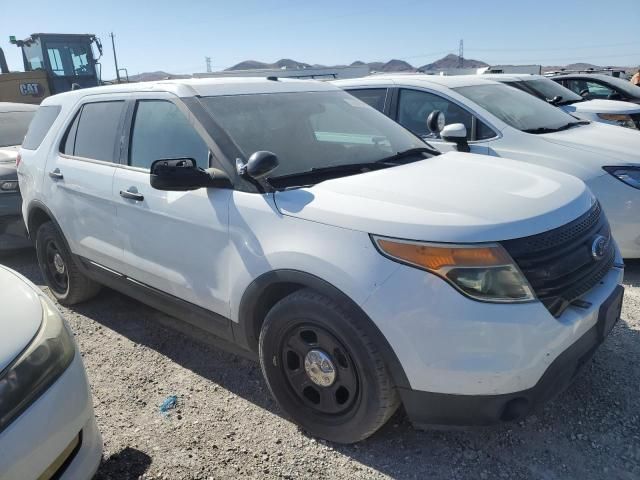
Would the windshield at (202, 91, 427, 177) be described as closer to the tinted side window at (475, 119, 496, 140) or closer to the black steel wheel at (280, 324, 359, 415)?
the black steel wheel at (280, 324, 359, 415)

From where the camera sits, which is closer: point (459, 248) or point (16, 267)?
point (459, 248)

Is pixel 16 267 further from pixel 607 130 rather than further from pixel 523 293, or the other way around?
pixel 607 130

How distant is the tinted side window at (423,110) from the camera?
200 inches

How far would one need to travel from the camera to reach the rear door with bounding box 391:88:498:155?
4934 millimetres

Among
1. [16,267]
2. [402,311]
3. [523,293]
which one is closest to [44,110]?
[16,267]

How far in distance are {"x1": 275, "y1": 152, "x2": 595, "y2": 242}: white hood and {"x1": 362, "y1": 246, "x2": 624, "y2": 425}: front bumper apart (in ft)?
0.77

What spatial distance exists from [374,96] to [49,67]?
41.3 feet

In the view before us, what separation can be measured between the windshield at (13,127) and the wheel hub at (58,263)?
3.19m

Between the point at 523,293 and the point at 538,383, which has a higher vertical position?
the point at 523,293

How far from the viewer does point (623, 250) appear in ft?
14.2

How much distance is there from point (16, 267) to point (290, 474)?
4.61 meters

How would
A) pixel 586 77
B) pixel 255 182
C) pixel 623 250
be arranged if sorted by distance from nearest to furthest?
pixel 255 182, pixel 623 250, pixel 586 77

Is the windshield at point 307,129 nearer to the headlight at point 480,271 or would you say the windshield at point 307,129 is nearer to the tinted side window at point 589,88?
the headlight at point 480,271

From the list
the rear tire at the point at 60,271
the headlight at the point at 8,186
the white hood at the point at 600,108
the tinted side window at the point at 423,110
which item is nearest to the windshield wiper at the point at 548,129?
the tinted side window at the point at 423,110
